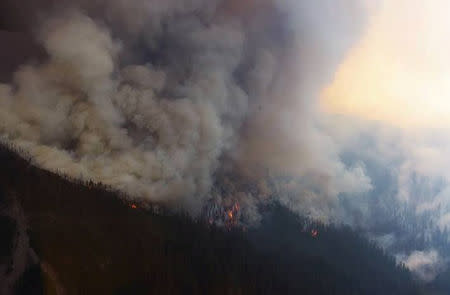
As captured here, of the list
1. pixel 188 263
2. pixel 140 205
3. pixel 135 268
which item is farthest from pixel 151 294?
pixel 140 205

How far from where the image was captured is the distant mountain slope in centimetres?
7512

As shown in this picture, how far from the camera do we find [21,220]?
78375 mm

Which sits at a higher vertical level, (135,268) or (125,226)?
(125,226)

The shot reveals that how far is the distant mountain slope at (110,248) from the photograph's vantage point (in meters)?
75.1

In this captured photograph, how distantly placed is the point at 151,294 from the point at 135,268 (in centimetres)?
588

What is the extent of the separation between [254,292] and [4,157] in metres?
58.3

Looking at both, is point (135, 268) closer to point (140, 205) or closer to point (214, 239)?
point (140, 205)

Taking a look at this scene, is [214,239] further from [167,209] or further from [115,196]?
[115,196]

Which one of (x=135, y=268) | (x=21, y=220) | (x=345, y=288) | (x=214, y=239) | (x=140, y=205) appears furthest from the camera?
(x=345, y=288)

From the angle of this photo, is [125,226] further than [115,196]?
No

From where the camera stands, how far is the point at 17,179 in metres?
88.1

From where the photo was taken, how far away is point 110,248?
87.3 meters

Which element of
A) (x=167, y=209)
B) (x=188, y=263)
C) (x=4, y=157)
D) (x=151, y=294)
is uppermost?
(x=167, y=209)

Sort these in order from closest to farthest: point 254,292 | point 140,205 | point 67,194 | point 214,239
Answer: point 67,194 < point 254,292 < point 140,205 < point 214,239
